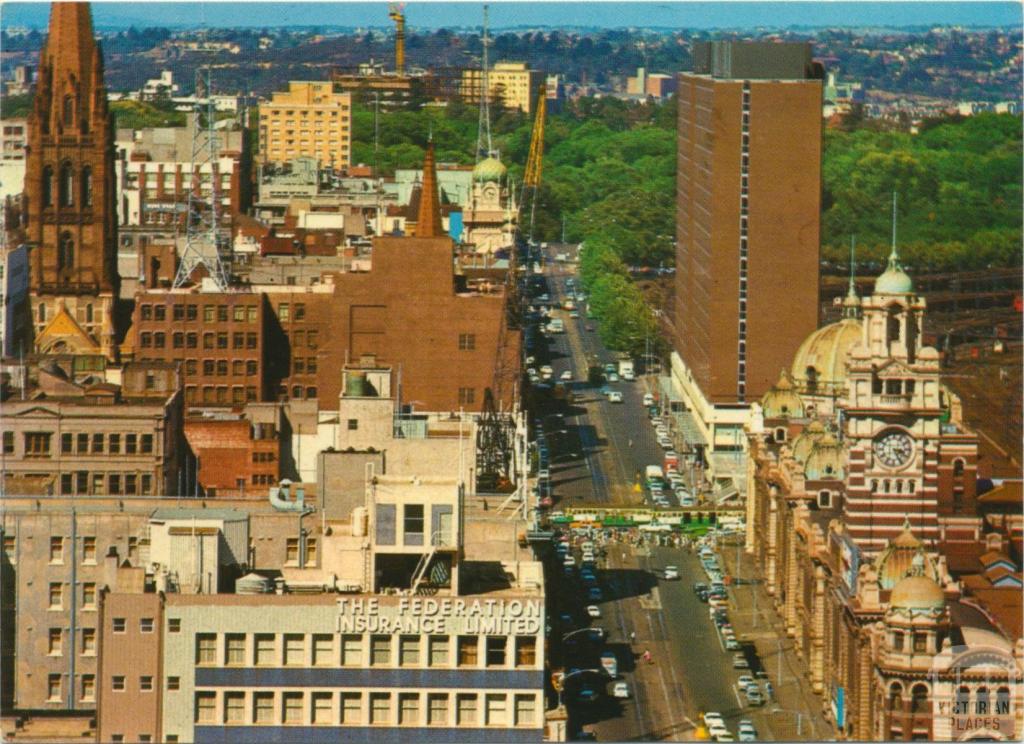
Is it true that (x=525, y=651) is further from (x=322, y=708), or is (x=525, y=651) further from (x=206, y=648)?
(x=206, y=648)

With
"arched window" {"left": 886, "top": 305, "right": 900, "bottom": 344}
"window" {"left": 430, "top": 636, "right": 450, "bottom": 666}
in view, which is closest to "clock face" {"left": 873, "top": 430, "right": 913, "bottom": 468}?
"arched window" {"left": 886, "top": 305, "right": 900, "bottom": 344}

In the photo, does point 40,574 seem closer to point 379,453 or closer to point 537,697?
point 379,453

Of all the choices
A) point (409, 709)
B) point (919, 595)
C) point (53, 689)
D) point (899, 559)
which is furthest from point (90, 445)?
point (409, 709)

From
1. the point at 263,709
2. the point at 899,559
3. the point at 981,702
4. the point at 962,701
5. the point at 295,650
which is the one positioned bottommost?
the point at 962,701

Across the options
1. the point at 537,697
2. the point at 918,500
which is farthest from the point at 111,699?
the point at 918,500

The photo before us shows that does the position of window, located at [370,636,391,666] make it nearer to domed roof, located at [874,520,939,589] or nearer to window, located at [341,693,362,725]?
window, located at [341,693,362,725]

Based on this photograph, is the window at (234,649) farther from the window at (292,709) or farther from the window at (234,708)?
the window at (292,709)
